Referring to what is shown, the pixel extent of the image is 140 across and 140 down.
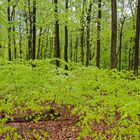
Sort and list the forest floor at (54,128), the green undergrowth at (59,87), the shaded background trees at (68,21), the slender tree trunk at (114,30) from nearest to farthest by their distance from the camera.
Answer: the green undergrowth at (59,87), the forest floor at (54,128), the slender tree trunk at (114,30), the shaded background trees at (68,21)

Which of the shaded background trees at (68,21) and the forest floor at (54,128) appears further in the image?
the shaded background trees at (68,21)

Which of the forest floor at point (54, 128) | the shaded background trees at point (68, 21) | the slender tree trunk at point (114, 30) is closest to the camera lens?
the forest floor at point (54, 128)

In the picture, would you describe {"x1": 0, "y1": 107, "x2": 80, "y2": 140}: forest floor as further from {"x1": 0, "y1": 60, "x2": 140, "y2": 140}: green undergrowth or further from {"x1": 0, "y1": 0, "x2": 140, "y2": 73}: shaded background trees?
{"x1": 0, "y1": 0, "x2": 140, "y2": 73}: shaded background trees

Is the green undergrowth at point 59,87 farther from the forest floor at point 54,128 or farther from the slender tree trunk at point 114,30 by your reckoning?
the slender tree trunk at point 114,30

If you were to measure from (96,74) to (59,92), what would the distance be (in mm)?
1153


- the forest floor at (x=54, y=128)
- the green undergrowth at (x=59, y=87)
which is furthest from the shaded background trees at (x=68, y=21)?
the forest floor at (x=54, y=128)

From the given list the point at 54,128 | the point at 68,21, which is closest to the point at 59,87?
the point at 54,128

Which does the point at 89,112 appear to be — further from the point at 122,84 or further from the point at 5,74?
the point at 5,74

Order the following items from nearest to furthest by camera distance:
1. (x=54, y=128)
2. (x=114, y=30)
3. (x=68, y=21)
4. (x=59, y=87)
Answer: (x=59, y=87) < (x=54, y=128) < (x=114, y=30) < (x=68, y=21)

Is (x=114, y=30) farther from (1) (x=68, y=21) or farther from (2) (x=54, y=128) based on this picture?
(1) (x=68, y=21)

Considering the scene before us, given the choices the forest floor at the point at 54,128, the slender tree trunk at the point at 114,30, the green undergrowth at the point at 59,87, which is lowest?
the forest floor at the point at 54,128

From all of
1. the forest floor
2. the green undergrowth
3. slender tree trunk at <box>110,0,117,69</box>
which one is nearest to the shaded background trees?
slender tree trunk at <box>110,0,117,69</box>

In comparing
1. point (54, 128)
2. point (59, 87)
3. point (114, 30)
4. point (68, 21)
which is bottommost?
point (54, 128)

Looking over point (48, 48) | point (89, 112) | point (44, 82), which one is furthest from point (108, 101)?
point (48, 48)
